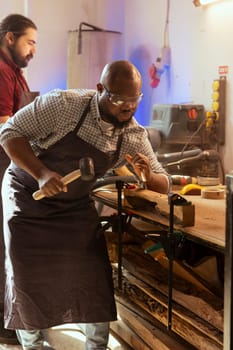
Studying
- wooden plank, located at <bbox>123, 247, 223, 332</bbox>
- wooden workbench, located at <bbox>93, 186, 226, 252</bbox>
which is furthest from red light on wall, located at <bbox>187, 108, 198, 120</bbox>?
wooden plank, located at <bbox>123, 247, 223, 332</bbox>

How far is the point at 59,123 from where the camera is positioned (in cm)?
179

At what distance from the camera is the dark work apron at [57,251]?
1876 mm

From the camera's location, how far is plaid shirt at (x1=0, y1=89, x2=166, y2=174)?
1789 millimetres

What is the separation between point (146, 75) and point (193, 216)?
2.19 meters

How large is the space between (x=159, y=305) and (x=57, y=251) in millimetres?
432

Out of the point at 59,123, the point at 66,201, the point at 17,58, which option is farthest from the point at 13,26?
the point at 66,201

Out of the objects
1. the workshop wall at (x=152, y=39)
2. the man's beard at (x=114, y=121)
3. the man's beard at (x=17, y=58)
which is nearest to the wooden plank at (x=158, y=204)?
the man's beard at (x=114, y=121)

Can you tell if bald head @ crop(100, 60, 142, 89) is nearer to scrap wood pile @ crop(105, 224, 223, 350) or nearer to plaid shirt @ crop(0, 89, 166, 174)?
plaid shirt @ crop(0, 89, 166, 174)

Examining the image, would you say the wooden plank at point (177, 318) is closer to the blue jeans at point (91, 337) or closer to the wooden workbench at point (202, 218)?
the blue jeans at point (91, 337)

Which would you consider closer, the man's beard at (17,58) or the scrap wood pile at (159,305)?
the scrap wood pile at (159,305)

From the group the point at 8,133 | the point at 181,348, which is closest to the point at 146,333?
the point at 181,348

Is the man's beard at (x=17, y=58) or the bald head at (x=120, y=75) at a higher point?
the man's beard at (x=17, y=58)

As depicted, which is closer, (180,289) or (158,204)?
(158,204)

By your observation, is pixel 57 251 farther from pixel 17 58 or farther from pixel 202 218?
pixel 17 58
